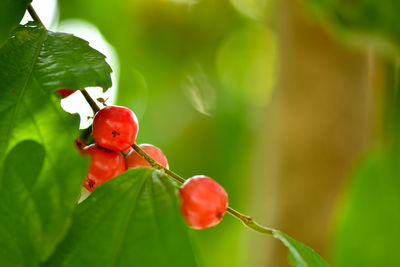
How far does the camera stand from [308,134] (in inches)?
61.9

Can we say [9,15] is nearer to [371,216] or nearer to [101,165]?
[101,165]

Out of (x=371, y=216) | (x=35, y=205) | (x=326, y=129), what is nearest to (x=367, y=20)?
(x=326, y=129)

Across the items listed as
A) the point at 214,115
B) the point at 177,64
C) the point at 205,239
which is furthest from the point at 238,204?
the point at 177,64

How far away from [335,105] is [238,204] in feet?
3.62

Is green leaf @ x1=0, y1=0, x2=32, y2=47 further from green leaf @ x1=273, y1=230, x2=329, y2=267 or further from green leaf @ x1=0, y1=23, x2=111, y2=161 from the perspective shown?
green leaf @ x1=273, y1=230, x2=329, y2=267

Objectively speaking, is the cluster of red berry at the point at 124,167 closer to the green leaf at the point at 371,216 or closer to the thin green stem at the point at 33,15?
the thin green stem at the point at 33,15

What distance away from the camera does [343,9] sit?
4.27 feet

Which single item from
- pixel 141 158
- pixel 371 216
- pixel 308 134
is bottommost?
pixel 371 216

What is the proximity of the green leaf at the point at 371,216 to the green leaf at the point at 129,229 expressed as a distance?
124cm

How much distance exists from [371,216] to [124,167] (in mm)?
1407

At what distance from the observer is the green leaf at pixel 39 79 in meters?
0.39

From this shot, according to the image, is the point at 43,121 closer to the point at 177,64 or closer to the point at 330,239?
the point at 330,239

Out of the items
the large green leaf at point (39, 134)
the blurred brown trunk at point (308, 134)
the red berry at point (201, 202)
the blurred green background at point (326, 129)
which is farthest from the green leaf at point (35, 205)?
the blurred brown trunk at point (308, 134)

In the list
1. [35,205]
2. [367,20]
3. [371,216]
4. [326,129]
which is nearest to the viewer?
[35,205]
